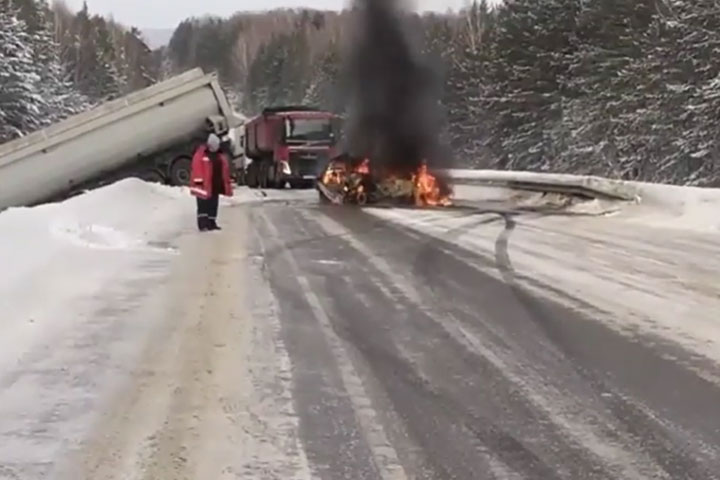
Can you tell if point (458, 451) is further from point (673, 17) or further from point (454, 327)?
point (673, 17)

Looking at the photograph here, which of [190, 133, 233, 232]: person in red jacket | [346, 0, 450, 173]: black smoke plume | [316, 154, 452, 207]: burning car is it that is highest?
[346, 0, 450, 173]: black smoke plume

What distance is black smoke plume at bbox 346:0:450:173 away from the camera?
26.9 m

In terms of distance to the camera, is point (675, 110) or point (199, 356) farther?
point (675, 110)

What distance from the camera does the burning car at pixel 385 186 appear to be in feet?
84.1

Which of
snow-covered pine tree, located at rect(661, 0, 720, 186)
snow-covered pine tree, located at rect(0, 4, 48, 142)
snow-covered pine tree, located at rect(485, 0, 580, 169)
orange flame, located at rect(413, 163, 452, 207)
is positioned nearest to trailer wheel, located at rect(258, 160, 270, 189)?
orange flame, located at rect(413, 163, 452, 207)

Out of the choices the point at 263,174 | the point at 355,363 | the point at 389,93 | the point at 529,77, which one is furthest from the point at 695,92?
the point at 355,363

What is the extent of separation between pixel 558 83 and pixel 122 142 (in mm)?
30228

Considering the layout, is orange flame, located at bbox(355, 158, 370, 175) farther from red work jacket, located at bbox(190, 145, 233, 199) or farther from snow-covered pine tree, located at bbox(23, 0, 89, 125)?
snow-covered pine tree, located at bbox(23, 0, 89, 125)

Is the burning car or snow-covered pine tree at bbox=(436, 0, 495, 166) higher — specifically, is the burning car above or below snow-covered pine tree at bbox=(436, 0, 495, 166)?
below

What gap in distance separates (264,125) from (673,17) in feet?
55.0

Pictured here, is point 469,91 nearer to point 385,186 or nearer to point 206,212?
point 385,186

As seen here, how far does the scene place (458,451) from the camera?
15.8 feet

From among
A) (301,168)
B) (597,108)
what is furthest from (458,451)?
(597,108)

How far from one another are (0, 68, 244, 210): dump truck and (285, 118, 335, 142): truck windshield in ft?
20.9
